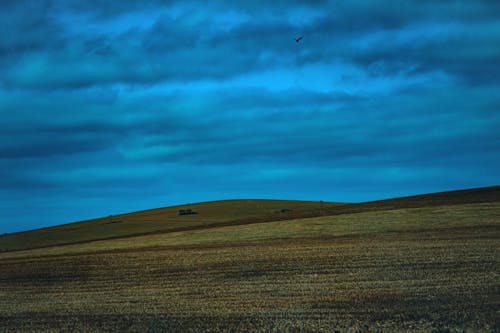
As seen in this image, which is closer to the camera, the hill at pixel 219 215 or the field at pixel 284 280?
the field at pixel 284 280

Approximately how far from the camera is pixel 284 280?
2828 centimetres

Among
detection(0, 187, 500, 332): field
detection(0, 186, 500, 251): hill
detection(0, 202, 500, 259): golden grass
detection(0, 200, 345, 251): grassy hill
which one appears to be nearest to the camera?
detection(0, 187, 500, 332): field

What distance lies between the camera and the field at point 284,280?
1967 centimetres

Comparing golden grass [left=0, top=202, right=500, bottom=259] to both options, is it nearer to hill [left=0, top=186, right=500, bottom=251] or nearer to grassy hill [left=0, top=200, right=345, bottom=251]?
hill [left=0, top=186, right=500, bottom=251]

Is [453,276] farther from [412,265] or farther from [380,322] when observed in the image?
[380,322]

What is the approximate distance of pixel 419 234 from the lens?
3969cm

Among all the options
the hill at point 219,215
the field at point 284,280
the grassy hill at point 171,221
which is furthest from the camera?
the grassy hill at point 171,221

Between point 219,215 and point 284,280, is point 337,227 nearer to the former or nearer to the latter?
point 284,280

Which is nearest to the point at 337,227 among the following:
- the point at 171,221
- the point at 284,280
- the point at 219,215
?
the point at 284,280

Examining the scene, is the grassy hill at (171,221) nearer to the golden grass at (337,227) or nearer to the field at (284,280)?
the golden grass at (337,227)

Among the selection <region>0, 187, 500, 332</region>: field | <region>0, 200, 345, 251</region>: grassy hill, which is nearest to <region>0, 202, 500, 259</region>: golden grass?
<region>0, 187, 500, 332</region>: field

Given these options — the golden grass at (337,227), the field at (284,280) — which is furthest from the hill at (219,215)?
the field at (284,280)

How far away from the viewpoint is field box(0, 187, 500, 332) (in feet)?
64.5

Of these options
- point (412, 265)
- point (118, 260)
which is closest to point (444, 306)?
point (412, 265)
